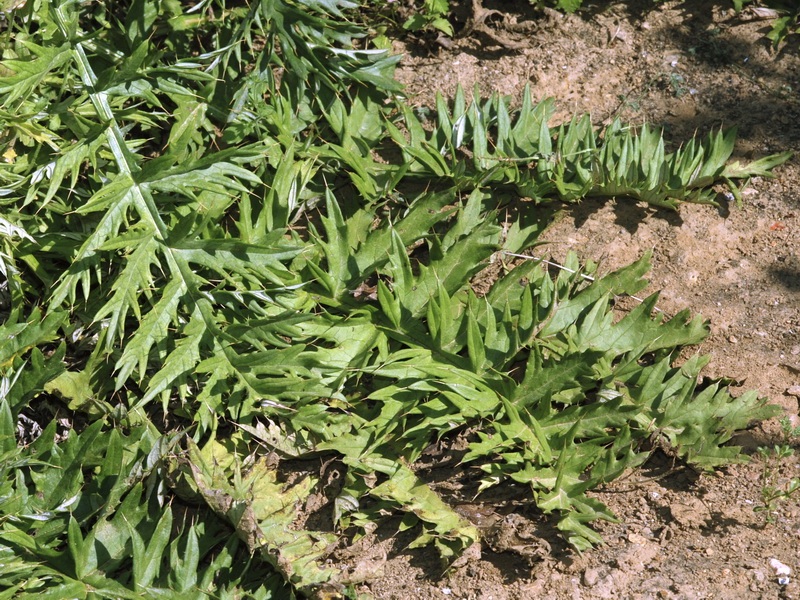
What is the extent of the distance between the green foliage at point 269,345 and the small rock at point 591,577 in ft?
0.29

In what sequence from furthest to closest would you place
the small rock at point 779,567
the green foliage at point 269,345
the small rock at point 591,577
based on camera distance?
the green foliage at point 269,345 → the small rock at point 591,577 → the small rock at point 779,567

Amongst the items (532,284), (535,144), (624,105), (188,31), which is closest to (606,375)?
(532,284)

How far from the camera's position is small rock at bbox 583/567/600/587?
2.31 meters

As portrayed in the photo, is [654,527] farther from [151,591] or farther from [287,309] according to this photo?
[151,591]

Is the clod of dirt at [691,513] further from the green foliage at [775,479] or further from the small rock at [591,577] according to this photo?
the small rock at [591,577]

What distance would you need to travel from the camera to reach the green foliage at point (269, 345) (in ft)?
8.03

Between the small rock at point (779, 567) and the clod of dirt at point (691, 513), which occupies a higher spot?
the small rock at point (779, 567)

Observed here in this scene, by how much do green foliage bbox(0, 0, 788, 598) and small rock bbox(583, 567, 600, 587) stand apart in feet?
0.29

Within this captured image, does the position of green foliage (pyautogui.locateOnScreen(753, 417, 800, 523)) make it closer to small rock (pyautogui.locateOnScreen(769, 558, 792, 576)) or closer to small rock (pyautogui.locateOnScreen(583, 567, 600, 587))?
small rock (pyautogui.locateOnScreen(769, 558, 792, 576))

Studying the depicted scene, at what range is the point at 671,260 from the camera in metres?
2.91

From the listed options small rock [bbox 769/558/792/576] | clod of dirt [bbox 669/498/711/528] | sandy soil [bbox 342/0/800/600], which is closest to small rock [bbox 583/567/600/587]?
sandy soil [bbox 342/0/800/600]

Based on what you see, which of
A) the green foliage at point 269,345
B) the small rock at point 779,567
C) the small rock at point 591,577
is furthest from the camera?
the green foliage at point 269,345

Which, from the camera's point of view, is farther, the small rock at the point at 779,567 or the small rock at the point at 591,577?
the small rock at the point at 591,577

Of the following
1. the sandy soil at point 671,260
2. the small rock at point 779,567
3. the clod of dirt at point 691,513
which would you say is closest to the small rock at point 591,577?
the sandy soil at point 671,260
